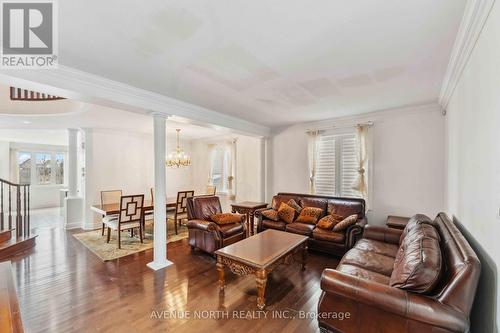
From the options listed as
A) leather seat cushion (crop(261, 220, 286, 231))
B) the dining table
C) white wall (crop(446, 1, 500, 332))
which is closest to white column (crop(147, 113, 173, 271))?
the dining table

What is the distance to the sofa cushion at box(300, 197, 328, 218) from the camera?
177 inches

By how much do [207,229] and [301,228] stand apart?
5.57 feet

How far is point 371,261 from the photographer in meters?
2.46

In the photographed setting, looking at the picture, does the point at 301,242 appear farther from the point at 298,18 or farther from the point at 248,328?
the point at 298,18

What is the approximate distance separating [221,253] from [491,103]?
8.88 feet

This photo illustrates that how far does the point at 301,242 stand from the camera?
304cm

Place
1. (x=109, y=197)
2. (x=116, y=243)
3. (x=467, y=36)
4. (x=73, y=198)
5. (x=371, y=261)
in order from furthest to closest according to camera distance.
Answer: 1. (x=73, y=198)
2. (x=109, y=197)
3. (x=116, y=243)
4. (x=371, y=261)
5. (x=467, y=36)

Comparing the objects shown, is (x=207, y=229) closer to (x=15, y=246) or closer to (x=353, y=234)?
(x=353, y=234)

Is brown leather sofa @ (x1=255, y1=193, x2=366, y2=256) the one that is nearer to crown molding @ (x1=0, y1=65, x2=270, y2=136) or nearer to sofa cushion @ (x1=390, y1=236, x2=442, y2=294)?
sofa cushion @ (x1=390, y1=236, x2=442, y2=294)

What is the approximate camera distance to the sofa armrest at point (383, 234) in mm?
3051

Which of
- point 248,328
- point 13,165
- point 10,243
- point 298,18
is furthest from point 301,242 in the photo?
point 13,165

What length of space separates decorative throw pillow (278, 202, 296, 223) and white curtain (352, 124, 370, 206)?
1.41 m

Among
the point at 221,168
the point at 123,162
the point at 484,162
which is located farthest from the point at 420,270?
the point at 123,162

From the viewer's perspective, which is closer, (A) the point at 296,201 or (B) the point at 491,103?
(B) the point at 491,103
